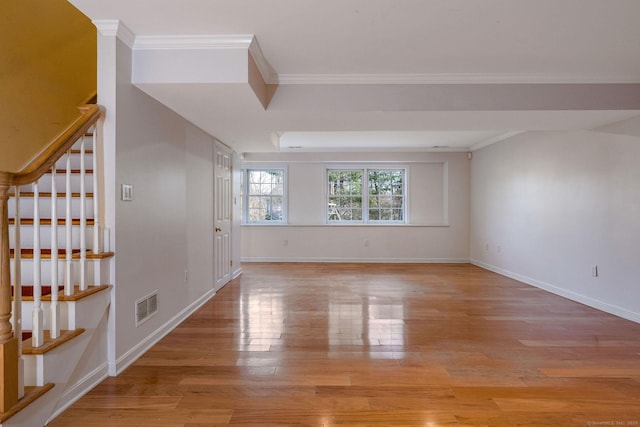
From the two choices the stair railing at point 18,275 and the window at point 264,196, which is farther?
the window at point 264,196

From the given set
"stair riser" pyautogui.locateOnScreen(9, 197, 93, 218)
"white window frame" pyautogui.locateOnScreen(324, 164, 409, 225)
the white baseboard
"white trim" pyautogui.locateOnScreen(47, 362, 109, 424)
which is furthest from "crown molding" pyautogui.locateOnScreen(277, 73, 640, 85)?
the white baseboard

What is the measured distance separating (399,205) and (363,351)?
4.98 meters

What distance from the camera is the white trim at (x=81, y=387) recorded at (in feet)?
6.05

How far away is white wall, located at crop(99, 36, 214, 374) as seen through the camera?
88.4 inches

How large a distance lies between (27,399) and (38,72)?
2532 millimetres

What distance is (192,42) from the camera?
96.6 inches

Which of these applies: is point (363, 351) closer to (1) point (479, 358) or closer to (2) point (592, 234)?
(1) point (479, 358)

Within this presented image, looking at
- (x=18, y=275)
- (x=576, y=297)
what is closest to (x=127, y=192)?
(x=18, y=275)

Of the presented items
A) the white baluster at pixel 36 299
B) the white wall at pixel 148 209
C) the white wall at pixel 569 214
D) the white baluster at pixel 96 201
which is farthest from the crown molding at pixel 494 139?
the white baluster at pixel 36 299

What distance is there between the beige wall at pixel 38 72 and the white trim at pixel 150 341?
65.4 inches

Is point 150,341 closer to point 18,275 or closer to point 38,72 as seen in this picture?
point 18,275

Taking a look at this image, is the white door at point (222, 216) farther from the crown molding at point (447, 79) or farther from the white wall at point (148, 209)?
the crown molding at point (447, 79)

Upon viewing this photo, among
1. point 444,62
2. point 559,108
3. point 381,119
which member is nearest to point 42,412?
point 381,119

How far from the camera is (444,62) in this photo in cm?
281
